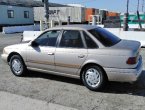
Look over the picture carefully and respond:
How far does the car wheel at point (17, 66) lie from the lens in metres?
7.86

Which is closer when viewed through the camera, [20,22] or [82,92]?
[82,92]

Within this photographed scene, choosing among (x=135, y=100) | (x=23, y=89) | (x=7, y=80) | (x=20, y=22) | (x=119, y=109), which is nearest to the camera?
(x=119, y=109)

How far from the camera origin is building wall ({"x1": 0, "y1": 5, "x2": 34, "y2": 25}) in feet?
128

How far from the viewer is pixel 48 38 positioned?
286 inches

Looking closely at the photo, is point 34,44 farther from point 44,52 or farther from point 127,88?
point 127,88

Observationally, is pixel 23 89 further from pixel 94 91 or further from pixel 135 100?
pixel 135 100

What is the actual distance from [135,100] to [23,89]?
286cm

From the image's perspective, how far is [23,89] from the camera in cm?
672

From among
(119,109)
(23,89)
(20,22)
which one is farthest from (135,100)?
(20,22)

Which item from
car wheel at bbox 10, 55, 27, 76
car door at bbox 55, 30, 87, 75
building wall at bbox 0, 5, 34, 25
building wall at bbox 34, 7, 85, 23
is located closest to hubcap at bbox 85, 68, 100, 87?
car door at bbox 55, 30, 87, 75

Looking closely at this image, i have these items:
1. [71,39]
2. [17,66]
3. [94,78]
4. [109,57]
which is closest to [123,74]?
[109,57]

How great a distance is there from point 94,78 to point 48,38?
185cm

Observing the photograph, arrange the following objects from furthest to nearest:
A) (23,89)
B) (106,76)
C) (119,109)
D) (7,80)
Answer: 1. (7,80)
2. (23,89)
3. (106,76)
4. (119,109)

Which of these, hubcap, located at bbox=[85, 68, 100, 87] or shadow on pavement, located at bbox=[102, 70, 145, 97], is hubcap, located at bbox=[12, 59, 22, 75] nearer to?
hubcap, located at bbox=[85, 68, 100, 87]
